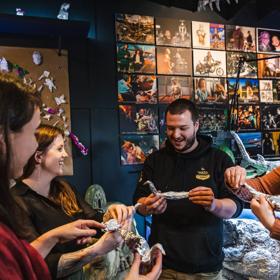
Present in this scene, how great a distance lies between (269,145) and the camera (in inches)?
141

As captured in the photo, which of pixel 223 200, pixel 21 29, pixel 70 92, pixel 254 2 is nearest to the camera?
pixel 223 200

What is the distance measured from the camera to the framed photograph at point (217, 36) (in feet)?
11.2

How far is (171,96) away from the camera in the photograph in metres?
3.22

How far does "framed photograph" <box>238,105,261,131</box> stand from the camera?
350cm

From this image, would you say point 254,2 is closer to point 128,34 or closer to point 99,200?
point 128,34

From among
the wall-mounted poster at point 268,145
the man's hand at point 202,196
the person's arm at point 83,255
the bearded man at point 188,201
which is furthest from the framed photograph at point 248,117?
the person's arm at point 83,255

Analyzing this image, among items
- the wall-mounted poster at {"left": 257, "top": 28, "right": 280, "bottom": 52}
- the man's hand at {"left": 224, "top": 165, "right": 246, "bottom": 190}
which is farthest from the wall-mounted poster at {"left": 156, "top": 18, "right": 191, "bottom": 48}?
the man's hand at {"left": 224, "top": 165, "right": 246, "bottom": 190}

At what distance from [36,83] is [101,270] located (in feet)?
5.10

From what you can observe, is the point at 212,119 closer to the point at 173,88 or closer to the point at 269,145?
the point at 173,88

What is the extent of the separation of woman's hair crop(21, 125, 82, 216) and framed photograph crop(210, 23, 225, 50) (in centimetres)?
218

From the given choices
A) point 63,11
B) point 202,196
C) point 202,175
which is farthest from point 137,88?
point 202,196

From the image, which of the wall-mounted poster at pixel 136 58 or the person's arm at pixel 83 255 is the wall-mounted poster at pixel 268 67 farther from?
the person's arm at pixel 83 255

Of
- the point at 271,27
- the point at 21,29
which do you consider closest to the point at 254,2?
the point at 271,27

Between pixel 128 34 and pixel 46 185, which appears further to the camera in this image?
pixel 128 34
